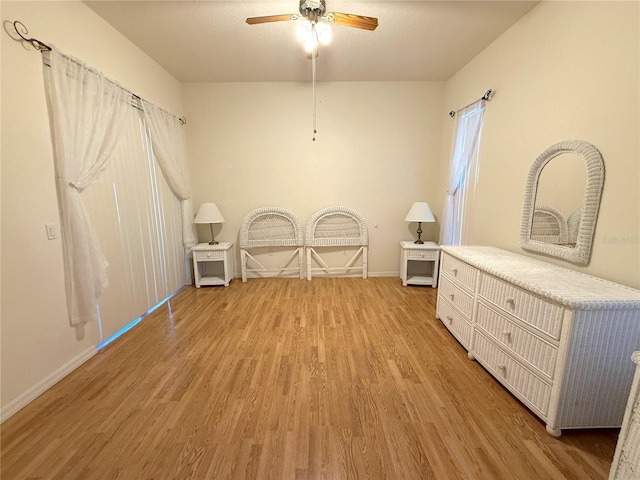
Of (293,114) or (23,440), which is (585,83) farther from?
(23,440)

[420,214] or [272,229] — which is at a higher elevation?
[420,214]

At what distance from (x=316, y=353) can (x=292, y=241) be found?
6.56 ft

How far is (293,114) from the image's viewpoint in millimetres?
3682

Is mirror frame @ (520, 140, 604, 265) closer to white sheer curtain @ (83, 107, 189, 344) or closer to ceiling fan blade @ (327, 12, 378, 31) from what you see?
ceiling fan blade @ (327, 12, 378, 31)

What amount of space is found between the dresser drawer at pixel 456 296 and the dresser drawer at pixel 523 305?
195mm

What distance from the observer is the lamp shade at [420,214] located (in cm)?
356

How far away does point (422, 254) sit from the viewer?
3576 mm

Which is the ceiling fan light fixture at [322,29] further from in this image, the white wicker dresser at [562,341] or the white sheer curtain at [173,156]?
the white wicker dresser at [562,341]

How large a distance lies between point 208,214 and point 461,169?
3.27 m

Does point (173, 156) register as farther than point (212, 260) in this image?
No

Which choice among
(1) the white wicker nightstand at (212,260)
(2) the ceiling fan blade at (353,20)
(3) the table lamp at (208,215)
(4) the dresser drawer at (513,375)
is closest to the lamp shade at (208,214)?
(3) the table lamp at (208,215)

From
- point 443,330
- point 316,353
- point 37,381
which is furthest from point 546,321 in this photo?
point 37,381

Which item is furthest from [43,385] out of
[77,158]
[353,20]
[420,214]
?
[420,214]

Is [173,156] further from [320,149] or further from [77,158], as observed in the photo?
[320,149]
